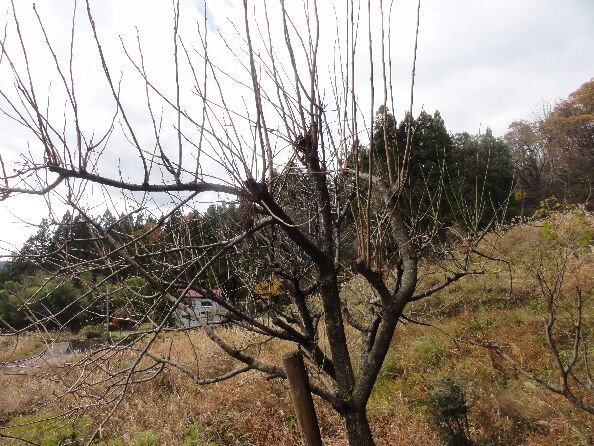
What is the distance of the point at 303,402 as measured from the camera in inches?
69.4

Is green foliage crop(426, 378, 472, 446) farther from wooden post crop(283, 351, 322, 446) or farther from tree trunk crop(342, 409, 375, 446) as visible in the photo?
wooden post crop(283, 351, 322, 446)

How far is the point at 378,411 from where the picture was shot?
20.2 ft

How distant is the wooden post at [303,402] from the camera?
5.76 ft

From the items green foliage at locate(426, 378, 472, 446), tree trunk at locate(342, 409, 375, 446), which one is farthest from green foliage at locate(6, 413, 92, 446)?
tree trunk at locate(342, 409, 375, 446)

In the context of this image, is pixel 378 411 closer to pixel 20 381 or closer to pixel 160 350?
pixel 160 350

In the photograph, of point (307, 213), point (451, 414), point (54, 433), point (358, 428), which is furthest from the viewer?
point (54, 433)

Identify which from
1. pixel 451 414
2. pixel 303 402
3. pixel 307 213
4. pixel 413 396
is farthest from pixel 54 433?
pixel 303 402

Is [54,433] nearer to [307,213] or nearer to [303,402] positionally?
[307,213]

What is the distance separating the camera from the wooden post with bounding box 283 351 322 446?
5.76ft

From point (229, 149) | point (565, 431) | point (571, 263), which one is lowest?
point (565, 431)

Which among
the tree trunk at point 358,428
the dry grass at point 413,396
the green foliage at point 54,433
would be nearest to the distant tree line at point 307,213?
the tree trunk at point 358,428

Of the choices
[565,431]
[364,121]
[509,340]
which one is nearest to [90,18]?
[364,121]

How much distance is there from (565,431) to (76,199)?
5592 mm

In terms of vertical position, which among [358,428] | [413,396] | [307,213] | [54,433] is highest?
[307,213]
